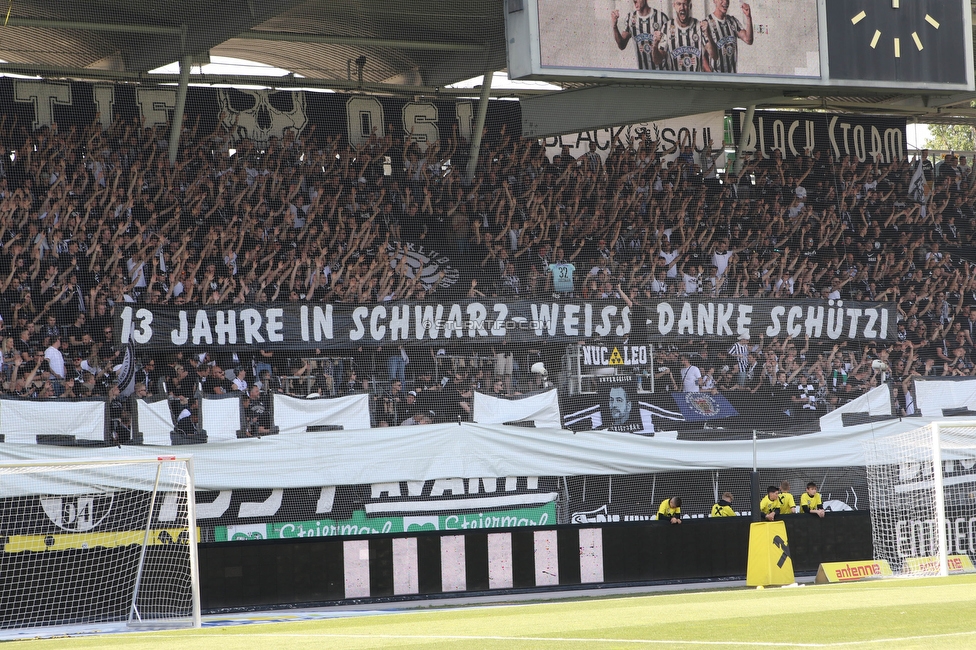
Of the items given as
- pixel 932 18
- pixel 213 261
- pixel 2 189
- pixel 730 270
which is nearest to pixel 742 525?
pixel 730 270

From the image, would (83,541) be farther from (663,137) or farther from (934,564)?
(663,137)

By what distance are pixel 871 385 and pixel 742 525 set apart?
4160 mm

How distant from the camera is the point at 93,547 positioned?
46.8 ft

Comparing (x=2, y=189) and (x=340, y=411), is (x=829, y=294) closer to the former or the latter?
(x=340, y=411)

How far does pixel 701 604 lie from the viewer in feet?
35.3

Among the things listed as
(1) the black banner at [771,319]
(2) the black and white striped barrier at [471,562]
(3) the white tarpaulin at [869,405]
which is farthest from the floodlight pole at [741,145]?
(2) the black and white striped barrier at [471,562]

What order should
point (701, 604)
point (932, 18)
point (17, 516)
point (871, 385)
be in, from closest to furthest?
point (701, 604), point (17, 516), point (932, 18), point (871, 385)

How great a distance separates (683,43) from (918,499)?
704 cm

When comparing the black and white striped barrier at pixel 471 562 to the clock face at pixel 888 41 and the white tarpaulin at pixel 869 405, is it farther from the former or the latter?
the clock face at pixel 888 41

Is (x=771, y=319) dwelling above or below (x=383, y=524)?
above

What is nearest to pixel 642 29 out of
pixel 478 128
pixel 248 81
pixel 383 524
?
pixel 478 128

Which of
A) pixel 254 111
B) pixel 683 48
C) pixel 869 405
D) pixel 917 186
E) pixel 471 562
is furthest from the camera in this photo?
pixel 917 186

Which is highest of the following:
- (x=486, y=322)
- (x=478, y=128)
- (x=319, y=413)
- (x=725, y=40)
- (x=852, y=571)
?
(x=725, y=40)

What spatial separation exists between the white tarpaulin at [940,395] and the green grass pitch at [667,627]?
777 centimetres
